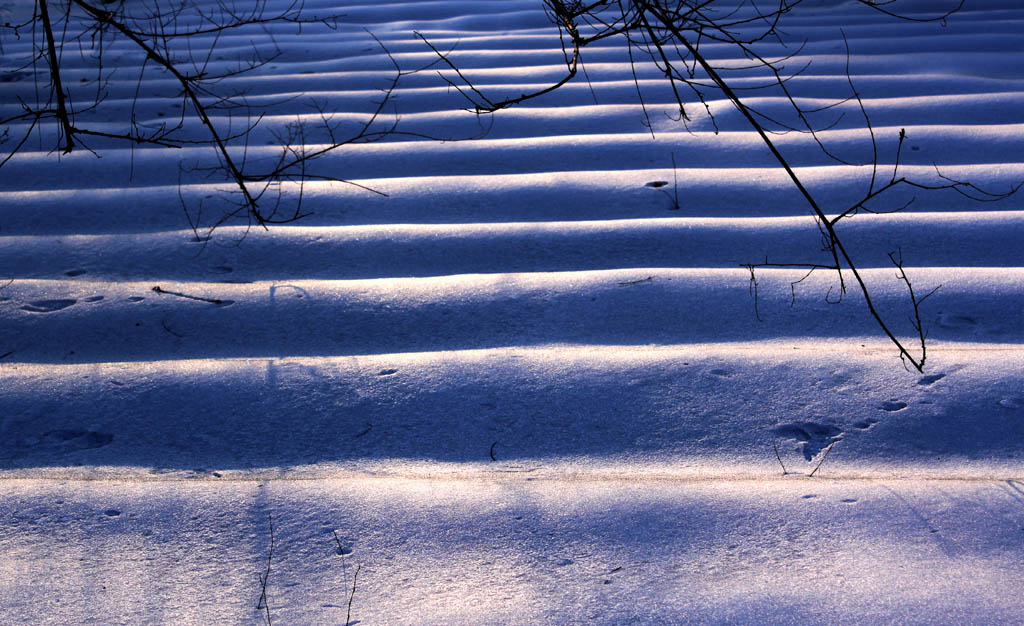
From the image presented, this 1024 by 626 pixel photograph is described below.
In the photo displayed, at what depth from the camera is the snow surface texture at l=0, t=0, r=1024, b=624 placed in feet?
4.30

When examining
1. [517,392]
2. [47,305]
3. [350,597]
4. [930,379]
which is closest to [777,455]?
[930,379]

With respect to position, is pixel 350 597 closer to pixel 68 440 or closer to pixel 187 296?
pixel 68 440

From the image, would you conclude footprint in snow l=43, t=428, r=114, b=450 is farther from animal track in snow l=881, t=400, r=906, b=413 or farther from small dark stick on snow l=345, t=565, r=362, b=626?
animal track in snow l=881, t=400, r=906, b=413

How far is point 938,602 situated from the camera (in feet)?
4.01

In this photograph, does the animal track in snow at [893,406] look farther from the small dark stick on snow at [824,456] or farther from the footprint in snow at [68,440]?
the footprint in snow at [68,440]

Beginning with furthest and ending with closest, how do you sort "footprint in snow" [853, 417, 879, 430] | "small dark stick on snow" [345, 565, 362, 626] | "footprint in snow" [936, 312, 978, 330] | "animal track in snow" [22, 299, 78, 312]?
"animal track in snow" [22, 299, 78, 312], "footprint in snow" [936, 312, 978, 330], "footprint in snow" [853, 417, 879, 430], "small dark stick on snow" [345, 565, 362, 626]

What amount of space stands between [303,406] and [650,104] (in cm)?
199

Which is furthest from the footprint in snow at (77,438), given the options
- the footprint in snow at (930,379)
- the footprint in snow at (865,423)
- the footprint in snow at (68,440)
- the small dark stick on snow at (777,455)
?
A: the footprint in snow at (930,379)

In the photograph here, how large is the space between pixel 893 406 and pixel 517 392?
0.71 m

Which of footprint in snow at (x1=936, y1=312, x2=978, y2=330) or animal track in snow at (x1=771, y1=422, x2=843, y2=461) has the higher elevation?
footprint in snow at (x1=936, y1=312, x2=978, y2=330)

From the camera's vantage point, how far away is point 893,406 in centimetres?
168

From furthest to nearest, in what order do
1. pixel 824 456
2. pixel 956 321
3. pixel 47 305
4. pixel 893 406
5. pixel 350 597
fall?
pixel 47 305, pixel 956 321, pixel 893 406, pixel 824 456, pixel 350 597

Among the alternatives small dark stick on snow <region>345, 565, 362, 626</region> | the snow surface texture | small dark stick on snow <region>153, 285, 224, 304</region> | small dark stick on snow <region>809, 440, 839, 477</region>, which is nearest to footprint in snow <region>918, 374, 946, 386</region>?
the snow surface texture

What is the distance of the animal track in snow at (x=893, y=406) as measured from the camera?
66.0 inches
